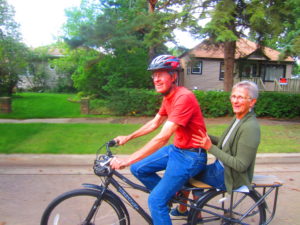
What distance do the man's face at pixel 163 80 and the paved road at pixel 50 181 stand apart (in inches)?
70.5

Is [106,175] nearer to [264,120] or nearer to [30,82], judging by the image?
[264,120]

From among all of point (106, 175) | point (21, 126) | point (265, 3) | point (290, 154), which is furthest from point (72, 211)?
point (265, 3)

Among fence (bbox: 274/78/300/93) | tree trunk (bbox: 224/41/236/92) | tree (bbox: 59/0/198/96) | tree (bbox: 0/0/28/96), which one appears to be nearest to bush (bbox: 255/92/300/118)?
tree trunk (bbox: 224/41/236/92)

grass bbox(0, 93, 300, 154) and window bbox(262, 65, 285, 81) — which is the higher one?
window bbox(262, 65, 285, 81)

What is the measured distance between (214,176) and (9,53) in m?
16.2

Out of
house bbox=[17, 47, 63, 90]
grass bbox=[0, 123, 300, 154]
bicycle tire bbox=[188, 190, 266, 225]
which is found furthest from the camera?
house bbox=[17, 47, 63, 90]

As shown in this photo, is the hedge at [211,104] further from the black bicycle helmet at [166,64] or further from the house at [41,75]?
the house at [41,75]

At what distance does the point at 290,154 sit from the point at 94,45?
8355 millimetres

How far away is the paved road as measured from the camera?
370cm

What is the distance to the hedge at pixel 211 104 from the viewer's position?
38.0 feet

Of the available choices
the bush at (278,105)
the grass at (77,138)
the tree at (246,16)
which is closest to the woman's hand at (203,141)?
the grass at (77,138)

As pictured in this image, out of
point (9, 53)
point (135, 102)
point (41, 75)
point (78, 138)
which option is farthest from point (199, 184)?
point (41, 75)

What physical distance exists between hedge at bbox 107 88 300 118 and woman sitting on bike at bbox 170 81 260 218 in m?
8.80

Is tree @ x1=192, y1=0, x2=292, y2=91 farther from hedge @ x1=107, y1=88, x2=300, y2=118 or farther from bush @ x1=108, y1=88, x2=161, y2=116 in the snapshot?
bush @ x1=108, y1=88, x2=161, y2=116
